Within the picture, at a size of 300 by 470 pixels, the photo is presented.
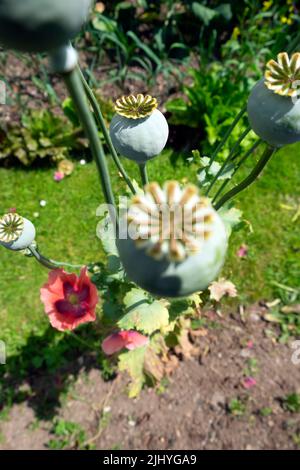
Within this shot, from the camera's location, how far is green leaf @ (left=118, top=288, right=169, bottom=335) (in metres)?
1.38

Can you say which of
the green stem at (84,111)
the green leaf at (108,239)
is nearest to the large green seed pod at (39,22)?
the green stem at (84,111)

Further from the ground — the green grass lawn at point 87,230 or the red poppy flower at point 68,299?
the red poppy flower at point 68,299

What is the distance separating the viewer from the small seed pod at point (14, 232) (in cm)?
123

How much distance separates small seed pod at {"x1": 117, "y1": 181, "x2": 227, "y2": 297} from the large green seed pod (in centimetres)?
23

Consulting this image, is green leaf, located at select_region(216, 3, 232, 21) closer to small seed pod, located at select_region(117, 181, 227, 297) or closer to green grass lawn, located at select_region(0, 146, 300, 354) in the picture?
green grass lawn, located at select_region(0, 146, 300, 354)

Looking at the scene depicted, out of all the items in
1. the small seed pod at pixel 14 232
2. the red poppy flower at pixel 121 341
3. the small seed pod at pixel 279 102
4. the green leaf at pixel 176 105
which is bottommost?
the red poppy flower at pixel 121 341

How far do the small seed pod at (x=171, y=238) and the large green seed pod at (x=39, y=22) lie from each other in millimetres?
227

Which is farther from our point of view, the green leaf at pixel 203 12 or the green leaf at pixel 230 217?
the green leaf at pixel 203 12

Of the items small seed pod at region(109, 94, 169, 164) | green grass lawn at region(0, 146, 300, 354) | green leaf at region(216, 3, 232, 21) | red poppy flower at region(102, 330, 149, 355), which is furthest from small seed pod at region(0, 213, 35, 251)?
green leaf at region(216, 3, 232, 21)

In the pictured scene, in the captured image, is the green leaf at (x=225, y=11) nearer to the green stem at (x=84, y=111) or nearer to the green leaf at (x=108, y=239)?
the green leaf at (x=108, y=239)

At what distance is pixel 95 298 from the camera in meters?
1.49

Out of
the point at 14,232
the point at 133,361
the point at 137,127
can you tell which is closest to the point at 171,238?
the point at 137,127

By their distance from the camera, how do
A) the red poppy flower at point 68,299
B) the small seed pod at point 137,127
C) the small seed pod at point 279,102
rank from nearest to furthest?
the small seed pod at point 279,102
the small seed pod at point 137,127
the red poppy flower at point 68,299

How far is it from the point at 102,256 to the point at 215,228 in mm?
2028
